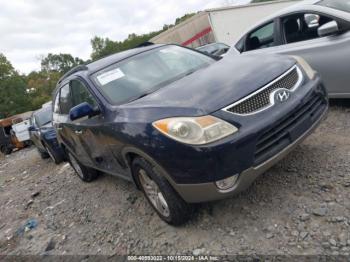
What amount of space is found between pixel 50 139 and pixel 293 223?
7096mm

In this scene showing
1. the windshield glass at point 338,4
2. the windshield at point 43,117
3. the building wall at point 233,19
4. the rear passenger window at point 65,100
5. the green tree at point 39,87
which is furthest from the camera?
the green tree at point 39,87

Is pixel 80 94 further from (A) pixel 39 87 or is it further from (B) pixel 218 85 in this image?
(A) pixel 39 87

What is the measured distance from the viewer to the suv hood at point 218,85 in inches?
116

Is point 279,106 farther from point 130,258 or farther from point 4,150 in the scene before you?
point 4,150

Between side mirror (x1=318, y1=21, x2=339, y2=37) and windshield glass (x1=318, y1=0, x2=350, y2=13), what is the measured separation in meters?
0.31

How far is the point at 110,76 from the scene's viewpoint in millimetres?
4031

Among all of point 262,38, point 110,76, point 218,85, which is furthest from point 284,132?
point 262,38

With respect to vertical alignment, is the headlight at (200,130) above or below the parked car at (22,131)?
above

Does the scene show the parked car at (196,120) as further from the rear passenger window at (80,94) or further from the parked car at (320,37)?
the parked car at (320,37)

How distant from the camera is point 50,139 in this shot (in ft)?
28.7

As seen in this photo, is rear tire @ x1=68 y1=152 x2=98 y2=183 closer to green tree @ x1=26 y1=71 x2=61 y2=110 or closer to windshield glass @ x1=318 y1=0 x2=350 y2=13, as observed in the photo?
windshield glass @ x1=318 y1=0 x2=350 y2=13

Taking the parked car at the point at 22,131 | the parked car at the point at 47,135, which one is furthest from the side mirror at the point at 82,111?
the parked car at the point at 22,131

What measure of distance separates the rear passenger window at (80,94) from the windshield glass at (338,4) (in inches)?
136

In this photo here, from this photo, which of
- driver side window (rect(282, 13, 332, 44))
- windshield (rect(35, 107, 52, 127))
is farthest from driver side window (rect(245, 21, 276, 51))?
windshield (rect(35, 107, 52, 127))
